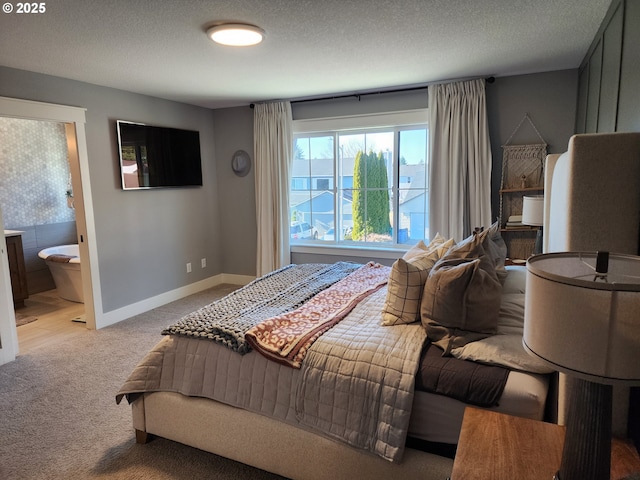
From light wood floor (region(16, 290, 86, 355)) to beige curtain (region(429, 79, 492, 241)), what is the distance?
3825 mm

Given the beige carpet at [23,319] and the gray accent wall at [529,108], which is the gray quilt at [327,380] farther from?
the beige carpet at [23,319]

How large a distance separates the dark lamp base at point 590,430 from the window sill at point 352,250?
12.1ft

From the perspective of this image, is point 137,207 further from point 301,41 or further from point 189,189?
point 301,41

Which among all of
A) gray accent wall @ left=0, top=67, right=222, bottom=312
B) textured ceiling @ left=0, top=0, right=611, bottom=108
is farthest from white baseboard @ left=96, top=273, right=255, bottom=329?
textured ceiling @ left=0, top=0, right=611, bottom=108

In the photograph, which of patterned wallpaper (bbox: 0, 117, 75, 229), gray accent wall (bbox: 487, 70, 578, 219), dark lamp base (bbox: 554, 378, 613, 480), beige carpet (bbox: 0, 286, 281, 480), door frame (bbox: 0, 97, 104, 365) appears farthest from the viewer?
patterned wallpaper (bbox: 0, 117, 75, 229)

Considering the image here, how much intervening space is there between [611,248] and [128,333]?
394cm

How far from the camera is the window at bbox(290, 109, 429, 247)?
461cm

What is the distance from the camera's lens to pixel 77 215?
3955mm

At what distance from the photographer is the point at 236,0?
85.6 inches

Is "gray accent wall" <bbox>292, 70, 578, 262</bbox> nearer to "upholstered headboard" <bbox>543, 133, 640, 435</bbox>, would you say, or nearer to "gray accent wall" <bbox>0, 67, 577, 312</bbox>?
"gray accent wall" <bbox>0, 67, 577, 312</bbox>

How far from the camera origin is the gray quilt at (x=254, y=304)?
2.15 metres

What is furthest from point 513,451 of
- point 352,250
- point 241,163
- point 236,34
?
point 241,163

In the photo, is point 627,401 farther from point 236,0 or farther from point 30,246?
point 30,246

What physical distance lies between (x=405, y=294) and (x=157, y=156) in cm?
361
